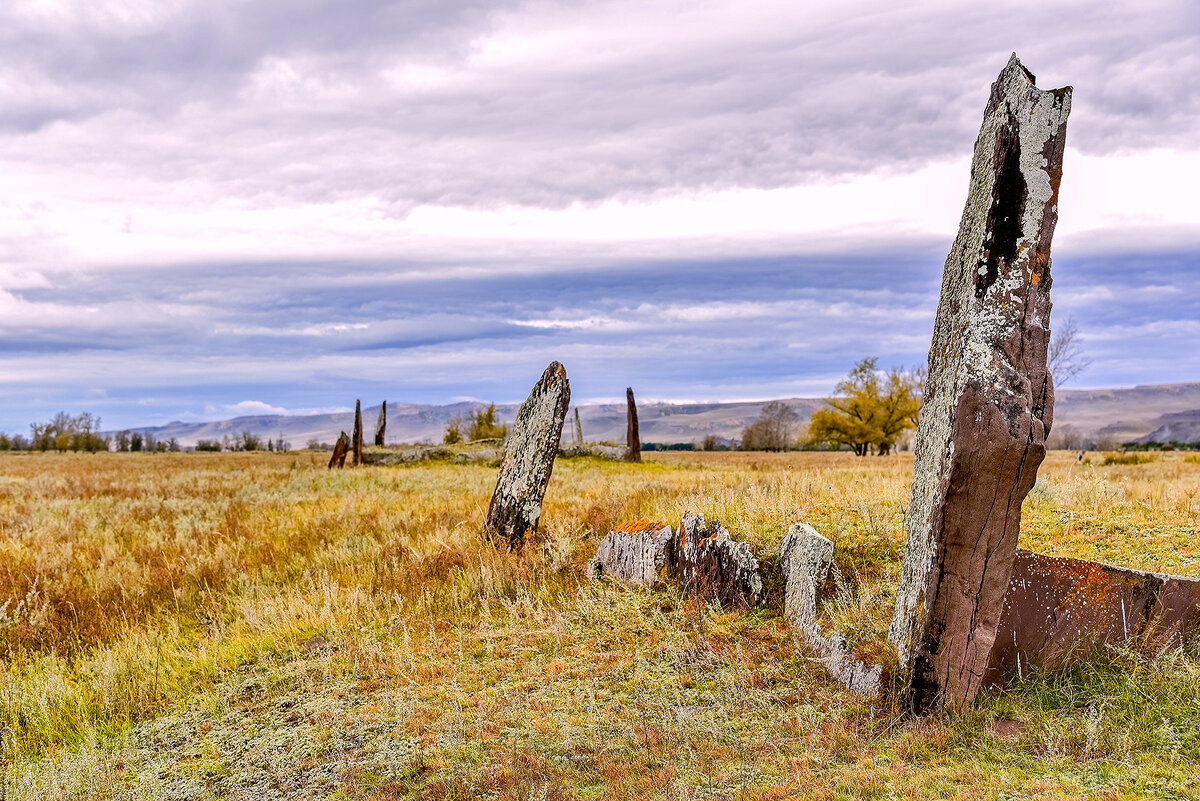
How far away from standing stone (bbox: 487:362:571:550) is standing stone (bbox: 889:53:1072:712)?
6294 millimetres

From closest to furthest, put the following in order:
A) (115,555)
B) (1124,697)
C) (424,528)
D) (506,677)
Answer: (1124,697) → (506,677) → (115,555) → (424,528)

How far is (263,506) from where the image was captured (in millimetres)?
16422

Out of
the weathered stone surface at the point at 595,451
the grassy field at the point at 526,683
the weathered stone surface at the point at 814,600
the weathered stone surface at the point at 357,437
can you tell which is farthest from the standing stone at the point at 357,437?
the weathered stone surface at the point at 814,600

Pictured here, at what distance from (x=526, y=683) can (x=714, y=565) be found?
7.66 ft

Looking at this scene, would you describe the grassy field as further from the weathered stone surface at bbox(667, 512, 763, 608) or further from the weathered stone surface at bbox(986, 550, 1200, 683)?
the weathered stone surface at bbox(667, 512, 763, 608)

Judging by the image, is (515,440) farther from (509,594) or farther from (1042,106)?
(1042,106)

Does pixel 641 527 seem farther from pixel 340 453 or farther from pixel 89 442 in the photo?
pixel 89 442

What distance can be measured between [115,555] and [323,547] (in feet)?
9.09

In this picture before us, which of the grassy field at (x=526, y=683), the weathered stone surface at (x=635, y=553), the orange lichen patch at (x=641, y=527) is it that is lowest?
the grassy field at (x=526, y=683)

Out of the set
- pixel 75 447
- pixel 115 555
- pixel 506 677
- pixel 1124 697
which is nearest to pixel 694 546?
pixel 506 677

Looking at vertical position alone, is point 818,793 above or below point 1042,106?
below

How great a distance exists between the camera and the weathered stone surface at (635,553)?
8398mm

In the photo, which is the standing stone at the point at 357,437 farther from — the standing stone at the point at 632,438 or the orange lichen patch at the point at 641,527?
the orange lichen patch at the point at 641,527

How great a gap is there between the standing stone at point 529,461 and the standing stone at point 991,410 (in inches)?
248
